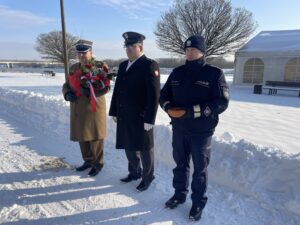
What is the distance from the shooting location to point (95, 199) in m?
3.49

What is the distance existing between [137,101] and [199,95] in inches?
36.3

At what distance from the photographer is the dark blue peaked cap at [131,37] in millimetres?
3478

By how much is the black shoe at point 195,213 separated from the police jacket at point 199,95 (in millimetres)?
850

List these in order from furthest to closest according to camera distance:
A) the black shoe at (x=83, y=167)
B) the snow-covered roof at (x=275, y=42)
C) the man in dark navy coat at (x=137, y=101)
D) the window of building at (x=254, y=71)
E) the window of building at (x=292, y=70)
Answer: the window of building at (x=254, y=71) < the snow-covered roof at (x=275, y=42) < the window of building at (x=292, y=70) < the black shoe at (x=83, y=167) < the man in dark navy coat at (x=137, y=101)

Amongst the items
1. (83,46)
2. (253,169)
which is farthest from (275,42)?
(83,46)

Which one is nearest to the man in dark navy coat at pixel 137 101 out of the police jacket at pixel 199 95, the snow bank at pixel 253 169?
the police jacket at pixel 199 95

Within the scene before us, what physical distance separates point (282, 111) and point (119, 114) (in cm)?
837

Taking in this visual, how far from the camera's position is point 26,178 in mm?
4047

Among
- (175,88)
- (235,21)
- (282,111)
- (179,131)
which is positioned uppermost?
(235,21)

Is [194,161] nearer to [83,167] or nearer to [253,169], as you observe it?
[253,169]

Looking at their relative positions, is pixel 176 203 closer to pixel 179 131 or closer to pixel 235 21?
pixel 179 131

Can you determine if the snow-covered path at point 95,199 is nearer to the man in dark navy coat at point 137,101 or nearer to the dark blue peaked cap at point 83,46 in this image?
Result: the man in dark navy coat at point 137,101

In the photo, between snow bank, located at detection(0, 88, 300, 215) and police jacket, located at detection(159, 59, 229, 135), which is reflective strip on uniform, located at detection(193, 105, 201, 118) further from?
snow bank, located at detection(0, 88, 300, 215)

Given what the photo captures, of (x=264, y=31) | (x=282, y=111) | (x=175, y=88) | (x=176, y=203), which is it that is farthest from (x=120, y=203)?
(x=264, y=31)
